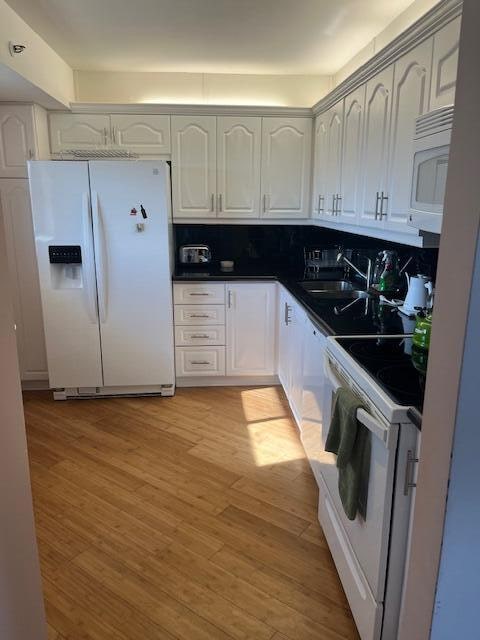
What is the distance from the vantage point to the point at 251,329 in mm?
3678

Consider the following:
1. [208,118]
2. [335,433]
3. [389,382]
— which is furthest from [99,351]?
[389,382]

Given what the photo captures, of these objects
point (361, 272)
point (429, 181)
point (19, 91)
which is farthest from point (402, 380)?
point (19, 91)

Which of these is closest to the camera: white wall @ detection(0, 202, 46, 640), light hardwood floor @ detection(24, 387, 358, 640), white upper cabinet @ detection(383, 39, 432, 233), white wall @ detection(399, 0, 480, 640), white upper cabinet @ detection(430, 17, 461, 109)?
white wall @ detection(399, 0, 480, 640)

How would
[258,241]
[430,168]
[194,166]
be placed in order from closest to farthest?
[430,168], [194,166], [258,241]

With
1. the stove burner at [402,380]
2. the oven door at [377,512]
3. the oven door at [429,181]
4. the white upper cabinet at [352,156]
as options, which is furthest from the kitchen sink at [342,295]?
the oven door at [377,512]

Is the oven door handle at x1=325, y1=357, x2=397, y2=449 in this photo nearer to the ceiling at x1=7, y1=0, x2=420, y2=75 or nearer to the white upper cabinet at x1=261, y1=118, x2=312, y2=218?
the ceiling at x1=7, y1=0, x2=420, y2=75

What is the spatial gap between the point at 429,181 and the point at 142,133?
2627mm

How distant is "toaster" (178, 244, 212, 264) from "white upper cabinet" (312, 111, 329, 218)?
953mm

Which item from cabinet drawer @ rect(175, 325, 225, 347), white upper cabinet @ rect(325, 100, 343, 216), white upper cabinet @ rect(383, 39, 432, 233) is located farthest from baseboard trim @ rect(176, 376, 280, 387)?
white upper cabinet @ rect(383, 39, 432, 233)

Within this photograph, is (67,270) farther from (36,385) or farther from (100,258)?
(36,385)

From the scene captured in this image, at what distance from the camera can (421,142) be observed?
1626mm

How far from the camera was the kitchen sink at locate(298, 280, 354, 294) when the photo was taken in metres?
3.37

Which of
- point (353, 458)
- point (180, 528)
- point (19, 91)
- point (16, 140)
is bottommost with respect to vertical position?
point (180, 528)

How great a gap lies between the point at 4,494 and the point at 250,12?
2614mm
